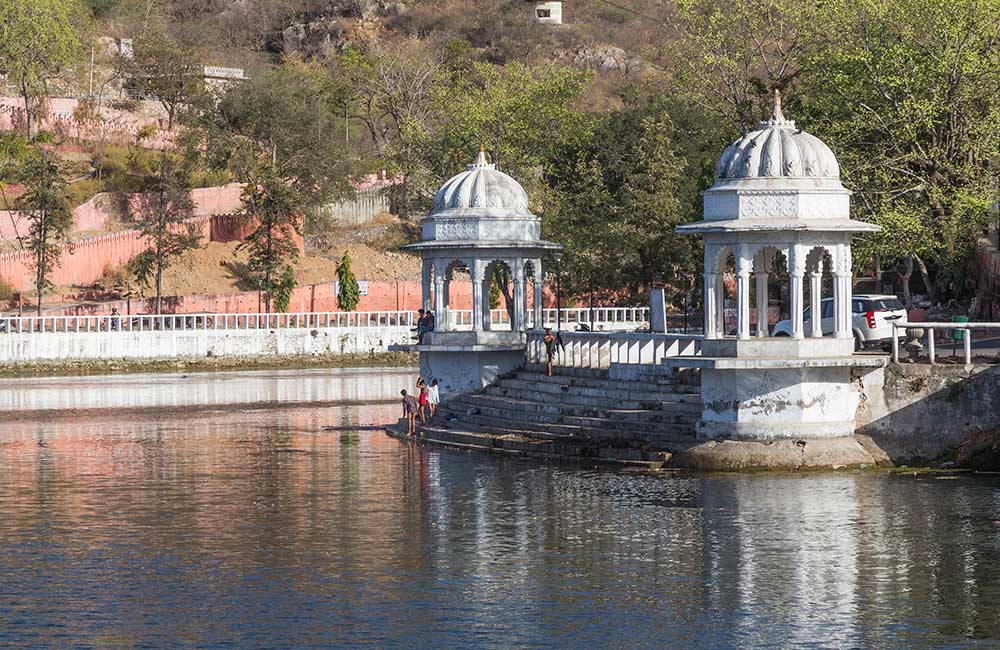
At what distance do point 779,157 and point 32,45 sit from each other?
6890 centimetres

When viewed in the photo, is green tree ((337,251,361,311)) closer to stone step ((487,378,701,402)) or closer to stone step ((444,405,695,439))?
stone step ((444,405,695,439))

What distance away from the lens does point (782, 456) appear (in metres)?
30.1

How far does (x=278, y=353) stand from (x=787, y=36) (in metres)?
23.2

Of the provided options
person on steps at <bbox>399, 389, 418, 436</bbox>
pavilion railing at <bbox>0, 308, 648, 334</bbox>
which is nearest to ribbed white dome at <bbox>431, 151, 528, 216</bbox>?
person on steps at <bbox>399, 389, 418, 436</bbox>

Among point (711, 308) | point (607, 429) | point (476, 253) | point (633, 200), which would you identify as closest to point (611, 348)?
point (607, 429)

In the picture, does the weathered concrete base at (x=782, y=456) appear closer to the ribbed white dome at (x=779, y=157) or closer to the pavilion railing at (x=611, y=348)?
the pavilion railing at (x=611, y=348)

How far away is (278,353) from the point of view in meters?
69.2

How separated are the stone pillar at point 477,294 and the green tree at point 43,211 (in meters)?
35.9

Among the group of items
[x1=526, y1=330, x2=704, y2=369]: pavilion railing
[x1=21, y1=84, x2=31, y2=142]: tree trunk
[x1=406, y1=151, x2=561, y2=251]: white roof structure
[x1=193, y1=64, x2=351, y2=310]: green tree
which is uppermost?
[x1=21, y1=84, x2=31, y2=142]: tree trunk

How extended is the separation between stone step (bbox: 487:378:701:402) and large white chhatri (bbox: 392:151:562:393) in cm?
121

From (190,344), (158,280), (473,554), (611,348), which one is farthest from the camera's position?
(158,280)

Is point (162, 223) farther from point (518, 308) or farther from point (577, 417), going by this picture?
point (577, 417)

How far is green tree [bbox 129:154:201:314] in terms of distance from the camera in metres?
77.5

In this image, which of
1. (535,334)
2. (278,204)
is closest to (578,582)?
(535,334)
